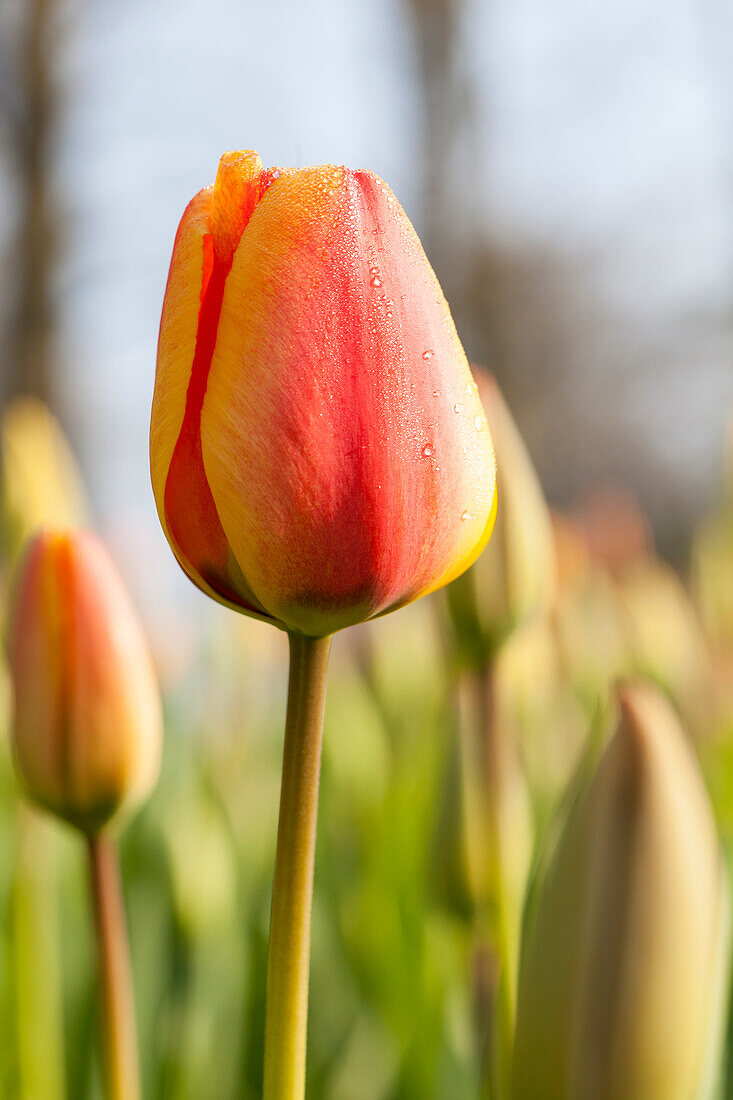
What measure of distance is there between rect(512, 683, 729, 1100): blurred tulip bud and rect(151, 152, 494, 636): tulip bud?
56 millimetres

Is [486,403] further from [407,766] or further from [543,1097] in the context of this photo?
[407,766]

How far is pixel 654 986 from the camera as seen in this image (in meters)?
0.20

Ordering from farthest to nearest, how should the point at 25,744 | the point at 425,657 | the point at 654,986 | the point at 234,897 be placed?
the point at 425,657 < the point at 234,897 < the point at 25,744 < the point at 654,986

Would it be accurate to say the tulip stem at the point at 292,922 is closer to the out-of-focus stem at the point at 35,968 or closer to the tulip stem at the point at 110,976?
the tulip stem at the point at 110,976

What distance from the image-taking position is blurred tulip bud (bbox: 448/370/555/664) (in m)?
0.39

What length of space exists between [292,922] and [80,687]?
142 millimetres

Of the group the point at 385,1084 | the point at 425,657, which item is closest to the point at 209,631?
the point at 425,657

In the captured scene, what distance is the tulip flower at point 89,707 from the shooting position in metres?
0.31

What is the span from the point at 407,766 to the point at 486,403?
0.52 metres

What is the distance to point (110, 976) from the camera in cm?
31

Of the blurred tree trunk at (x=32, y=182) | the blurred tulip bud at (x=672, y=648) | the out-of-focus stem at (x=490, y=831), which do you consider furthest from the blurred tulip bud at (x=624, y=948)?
the blurred tree trunk at (x=32, y=182)

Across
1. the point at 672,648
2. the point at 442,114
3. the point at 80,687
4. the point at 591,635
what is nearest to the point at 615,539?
the point at 591,635

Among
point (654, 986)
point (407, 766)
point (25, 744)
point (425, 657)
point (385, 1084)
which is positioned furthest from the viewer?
point (425, 657)

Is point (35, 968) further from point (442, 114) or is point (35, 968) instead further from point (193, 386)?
point (442, 114)
